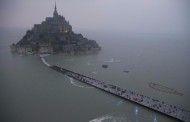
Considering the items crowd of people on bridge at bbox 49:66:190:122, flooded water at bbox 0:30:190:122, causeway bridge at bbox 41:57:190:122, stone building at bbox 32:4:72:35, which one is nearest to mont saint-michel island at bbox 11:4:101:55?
stone building at bbox 32:4:72:35

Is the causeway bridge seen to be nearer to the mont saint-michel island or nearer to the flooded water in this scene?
the flooded water

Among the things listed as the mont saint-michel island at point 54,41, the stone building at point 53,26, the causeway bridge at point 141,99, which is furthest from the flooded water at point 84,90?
the stone building at point 53,26

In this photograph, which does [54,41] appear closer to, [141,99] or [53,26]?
[53,26]

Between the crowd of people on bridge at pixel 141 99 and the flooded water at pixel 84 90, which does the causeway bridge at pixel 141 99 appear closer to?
the crowd of people on bridge at pixel 141 99

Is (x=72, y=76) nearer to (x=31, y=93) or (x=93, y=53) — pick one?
(x=31, y=93)

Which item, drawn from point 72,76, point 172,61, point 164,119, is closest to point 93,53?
point 172,61

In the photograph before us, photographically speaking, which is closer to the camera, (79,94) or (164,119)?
(164,119)

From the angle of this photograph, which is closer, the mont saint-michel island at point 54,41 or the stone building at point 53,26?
the mont saint-michel island at point 54,41

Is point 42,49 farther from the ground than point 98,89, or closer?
farther from the ground
